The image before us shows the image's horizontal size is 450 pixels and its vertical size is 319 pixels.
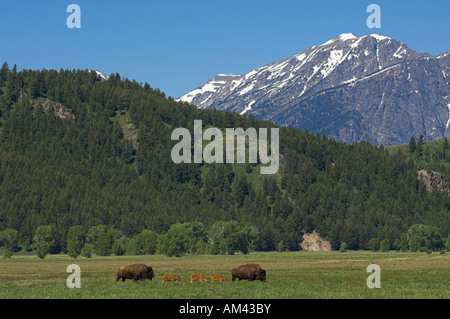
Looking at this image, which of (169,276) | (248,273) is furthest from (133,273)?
(248,273)

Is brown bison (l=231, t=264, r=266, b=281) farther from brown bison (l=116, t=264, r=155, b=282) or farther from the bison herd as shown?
brown bison (l=116, t=264, r=155, b=282)

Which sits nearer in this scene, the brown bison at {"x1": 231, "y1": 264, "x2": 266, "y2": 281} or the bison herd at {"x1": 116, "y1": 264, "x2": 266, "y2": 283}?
the bison herd at {"x1": 116, "y1": 264, "x2": 266, "y2": 283}

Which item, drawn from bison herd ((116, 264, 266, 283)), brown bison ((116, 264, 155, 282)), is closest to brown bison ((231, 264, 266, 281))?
bison herd ((116, 264, 266, 283))

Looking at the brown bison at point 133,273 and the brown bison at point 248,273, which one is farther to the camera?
the brown bison at point 248,273

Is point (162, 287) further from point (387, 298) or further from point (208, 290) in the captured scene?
point (387, 298)

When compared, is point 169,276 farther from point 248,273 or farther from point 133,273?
point 248,273

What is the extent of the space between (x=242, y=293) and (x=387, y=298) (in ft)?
40.9

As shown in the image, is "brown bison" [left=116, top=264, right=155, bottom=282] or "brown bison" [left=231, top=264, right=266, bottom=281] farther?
Answer: "brown bison" [left=231, top=264, right=266, bottom=281]

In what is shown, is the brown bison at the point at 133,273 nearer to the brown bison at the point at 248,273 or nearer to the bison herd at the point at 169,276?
the bison herd at the point at 169,276

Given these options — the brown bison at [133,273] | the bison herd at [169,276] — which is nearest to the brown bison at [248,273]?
the bison herd at [169,276]
